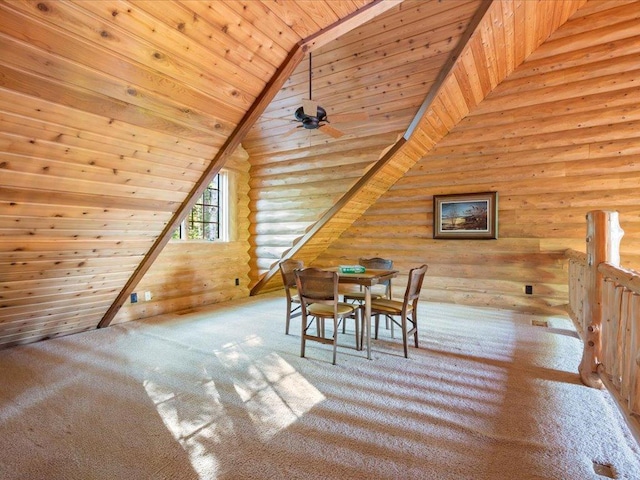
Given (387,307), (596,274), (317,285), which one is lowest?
(387,307)

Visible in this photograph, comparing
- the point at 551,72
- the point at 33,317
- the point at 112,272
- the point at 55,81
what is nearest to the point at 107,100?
the point at 55,81

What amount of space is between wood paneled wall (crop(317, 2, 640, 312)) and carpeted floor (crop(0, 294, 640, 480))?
5.00 feet

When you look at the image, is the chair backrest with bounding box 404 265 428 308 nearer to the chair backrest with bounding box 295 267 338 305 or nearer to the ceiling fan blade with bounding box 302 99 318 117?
the chair backrest with bounding box 295 267 338 305

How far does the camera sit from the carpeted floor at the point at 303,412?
1.58 m

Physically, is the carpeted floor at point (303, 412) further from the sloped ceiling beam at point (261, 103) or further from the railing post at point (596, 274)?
the sloped ceiling beam at point (261, 103)

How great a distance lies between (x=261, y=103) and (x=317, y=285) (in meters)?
1.59

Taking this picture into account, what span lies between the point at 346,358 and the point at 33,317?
3.10 metres

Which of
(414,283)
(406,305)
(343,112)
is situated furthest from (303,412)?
(343,112)

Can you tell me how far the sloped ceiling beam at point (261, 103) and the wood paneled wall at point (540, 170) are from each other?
295cm

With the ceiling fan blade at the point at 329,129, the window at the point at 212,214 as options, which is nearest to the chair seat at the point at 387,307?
the ceiling fan blade at the point at 329,129

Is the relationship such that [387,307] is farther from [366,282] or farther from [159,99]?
[159,99]

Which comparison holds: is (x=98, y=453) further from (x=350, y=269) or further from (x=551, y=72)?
(x=551, y=72)

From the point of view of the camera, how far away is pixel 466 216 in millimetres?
5008

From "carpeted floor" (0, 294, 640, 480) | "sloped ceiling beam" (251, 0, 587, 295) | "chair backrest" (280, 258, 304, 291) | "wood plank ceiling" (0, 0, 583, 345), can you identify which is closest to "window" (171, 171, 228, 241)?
"sloped ceiling beam" (251, 0, 587, 295)
